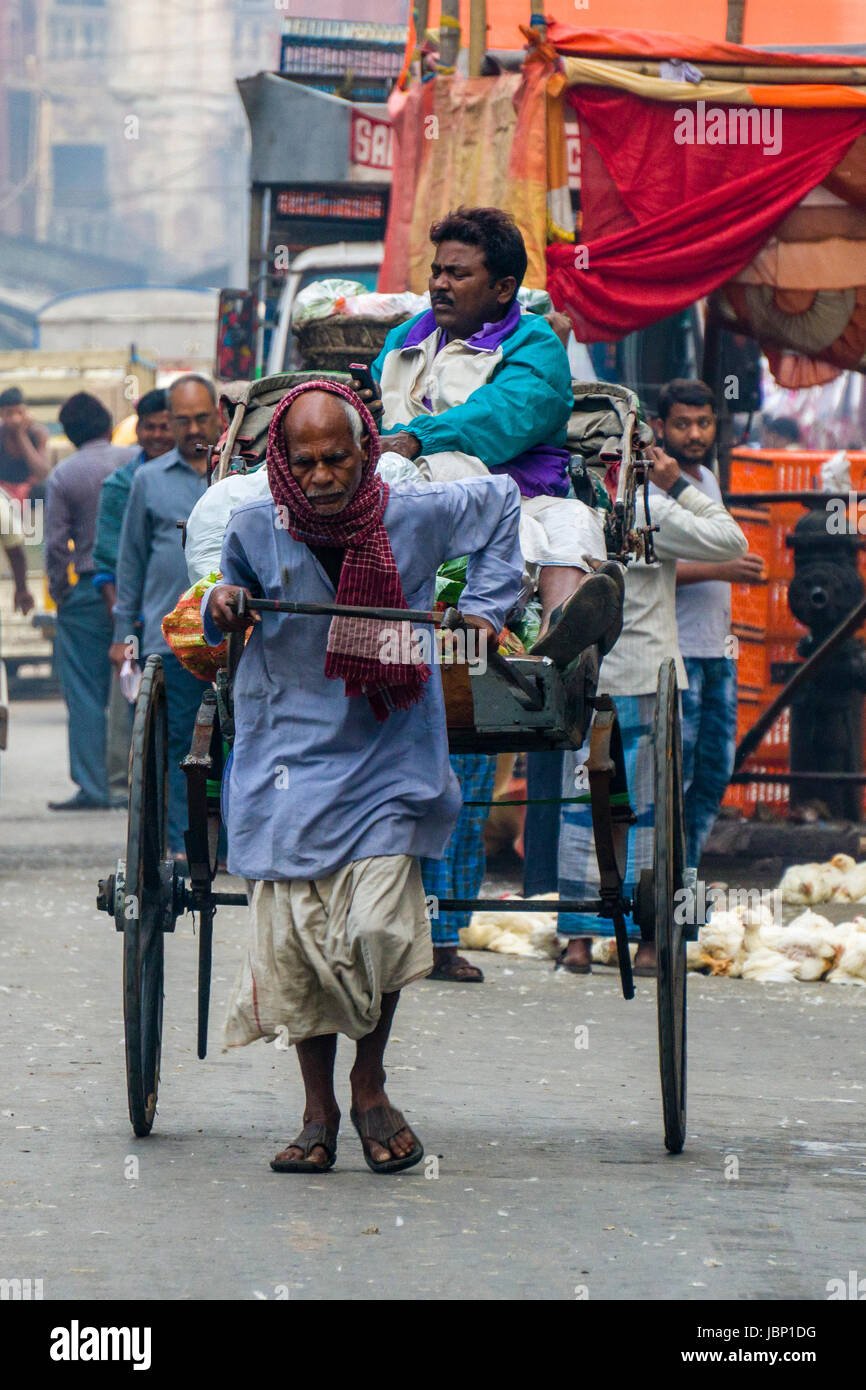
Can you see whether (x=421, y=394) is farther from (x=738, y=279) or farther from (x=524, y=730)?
(x=738, y=279)

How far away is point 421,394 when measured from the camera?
6.12 m

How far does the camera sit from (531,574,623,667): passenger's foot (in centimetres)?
502

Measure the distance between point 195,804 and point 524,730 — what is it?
0.75m

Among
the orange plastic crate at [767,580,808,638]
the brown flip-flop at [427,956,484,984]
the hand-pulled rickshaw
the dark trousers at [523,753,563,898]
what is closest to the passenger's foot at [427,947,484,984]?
the brown flip-flop at [427,956,484,984]

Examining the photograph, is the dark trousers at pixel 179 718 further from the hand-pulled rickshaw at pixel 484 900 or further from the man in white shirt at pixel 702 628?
the hand-pulled rickshaw at pixel 484 900

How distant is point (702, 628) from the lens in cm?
844

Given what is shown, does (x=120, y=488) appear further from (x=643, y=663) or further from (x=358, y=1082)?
(x=358, y=1082)

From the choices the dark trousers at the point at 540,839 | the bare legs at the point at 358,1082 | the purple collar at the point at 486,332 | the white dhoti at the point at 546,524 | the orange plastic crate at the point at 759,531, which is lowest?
the dark trousers at the point at 540,839

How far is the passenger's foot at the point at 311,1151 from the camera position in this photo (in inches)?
191

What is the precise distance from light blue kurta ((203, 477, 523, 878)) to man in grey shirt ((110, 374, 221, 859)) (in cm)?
452

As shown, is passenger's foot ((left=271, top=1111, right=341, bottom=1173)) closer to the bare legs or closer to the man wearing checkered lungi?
the bare legs

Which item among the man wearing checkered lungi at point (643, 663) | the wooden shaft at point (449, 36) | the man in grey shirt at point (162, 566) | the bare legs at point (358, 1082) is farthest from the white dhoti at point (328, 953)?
the wooden shaft at point (449, 36)

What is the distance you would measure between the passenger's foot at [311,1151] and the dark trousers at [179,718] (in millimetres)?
4412
